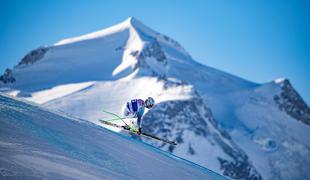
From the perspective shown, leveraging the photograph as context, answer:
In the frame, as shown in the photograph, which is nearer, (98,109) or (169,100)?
(98,109)

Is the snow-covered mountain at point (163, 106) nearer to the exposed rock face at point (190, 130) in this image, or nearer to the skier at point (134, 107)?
the exposed rock face at point (190, 130)

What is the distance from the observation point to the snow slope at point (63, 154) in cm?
1071

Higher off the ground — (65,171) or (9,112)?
(9,112)

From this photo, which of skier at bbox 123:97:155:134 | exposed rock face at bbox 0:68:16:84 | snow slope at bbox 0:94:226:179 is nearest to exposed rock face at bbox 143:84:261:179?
exposed rock face at bbox 0:68:16:84

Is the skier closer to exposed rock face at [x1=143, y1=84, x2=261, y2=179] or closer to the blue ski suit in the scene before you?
the blue ski suit

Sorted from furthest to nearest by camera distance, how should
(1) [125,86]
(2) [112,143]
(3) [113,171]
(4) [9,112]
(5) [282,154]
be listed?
(5) [282,154]
(1) [125,86]
(2) [112,143]
(4) [9,112]
(3) [113,171]

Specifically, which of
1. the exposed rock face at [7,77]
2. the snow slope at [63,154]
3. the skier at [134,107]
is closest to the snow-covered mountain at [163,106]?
the exposed rock face at [7,77]

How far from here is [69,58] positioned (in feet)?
655

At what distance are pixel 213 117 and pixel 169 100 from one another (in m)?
33.7

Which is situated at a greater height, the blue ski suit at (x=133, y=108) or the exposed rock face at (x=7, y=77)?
the exposed rock face at (x=7, y=77)

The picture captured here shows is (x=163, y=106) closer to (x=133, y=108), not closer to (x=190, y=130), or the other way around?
(x=190, y=130)

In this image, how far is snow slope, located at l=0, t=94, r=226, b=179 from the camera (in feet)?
35.1

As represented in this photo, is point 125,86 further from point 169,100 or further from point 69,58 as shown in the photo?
point 69,58

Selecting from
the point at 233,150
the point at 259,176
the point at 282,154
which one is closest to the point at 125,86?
the point at 233,150
